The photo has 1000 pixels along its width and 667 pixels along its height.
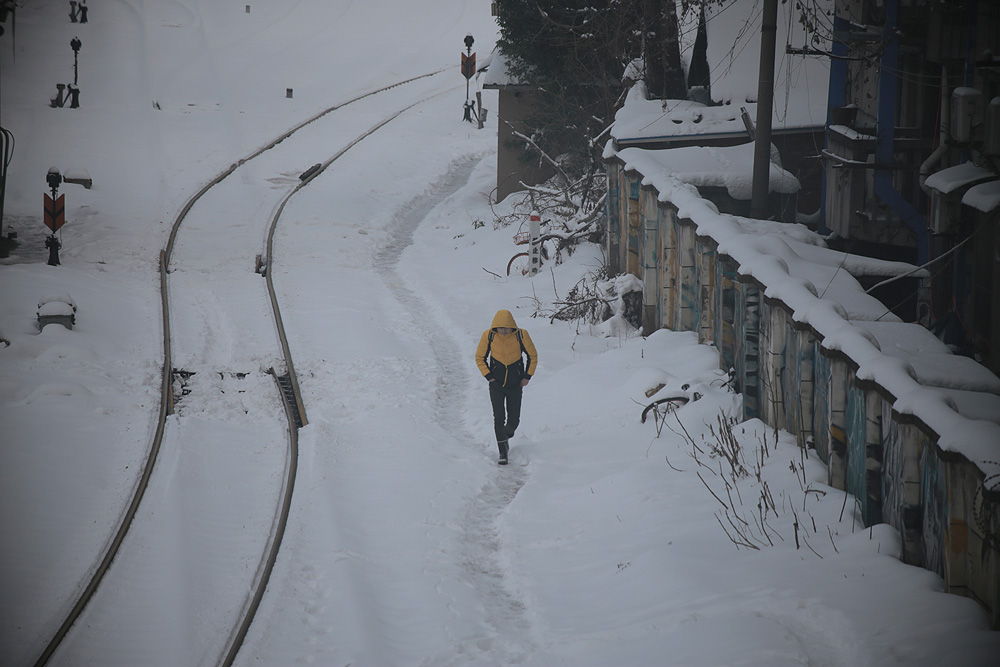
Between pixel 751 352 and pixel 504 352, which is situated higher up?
pixel 751 352

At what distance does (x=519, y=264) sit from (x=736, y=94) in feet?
16.8

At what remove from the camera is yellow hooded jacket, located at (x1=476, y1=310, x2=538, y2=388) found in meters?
10.3

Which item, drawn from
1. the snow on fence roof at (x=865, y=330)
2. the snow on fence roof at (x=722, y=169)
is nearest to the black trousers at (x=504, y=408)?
the snow on fence roof at (x=865, y=330)

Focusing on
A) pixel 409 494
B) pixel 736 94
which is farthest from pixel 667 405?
pixel 736 94

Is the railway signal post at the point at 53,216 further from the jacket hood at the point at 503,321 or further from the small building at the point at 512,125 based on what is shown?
the jacket hood at the point at 503,321

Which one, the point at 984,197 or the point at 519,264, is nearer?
the point at 984,197

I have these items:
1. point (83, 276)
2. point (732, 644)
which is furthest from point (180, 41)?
point (732, 644)

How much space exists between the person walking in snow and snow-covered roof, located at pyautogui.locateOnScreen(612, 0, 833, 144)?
21.8 ft

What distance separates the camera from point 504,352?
10.4 meters

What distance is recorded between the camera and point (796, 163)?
1597 cm

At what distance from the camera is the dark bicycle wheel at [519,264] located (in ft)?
59.3

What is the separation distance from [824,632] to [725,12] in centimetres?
1526

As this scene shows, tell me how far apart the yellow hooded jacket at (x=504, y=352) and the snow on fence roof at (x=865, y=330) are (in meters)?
2.38

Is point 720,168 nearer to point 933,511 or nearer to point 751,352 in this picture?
Answer: point 751,352
